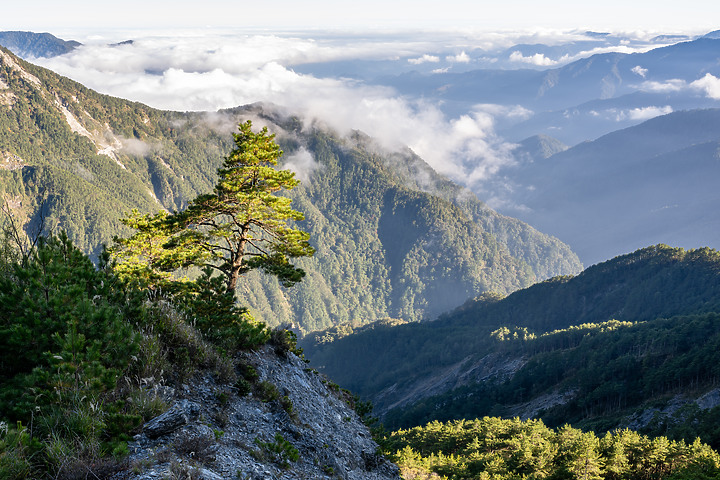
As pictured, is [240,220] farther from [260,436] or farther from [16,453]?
[16,453]

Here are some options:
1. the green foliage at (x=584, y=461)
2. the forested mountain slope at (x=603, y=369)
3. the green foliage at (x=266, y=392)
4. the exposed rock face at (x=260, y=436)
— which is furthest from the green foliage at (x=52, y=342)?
the forested mountain slope at (x=603, y=369)

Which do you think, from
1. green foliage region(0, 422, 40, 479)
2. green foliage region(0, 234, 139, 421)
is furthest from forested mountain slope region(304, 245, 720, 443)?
green foliage region(0, 422, 40, 479)

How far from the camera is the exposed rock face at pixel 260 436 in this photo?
334 inches

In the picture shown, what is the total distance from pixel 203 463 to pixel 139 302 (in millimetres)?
6284

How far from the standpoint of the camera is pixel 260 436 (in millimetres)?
12430

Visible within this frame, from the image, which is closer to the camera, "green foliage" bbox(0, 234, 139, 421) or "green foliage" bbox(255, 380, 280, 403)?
"green foliage" bbox(0, 234, 139, 421)

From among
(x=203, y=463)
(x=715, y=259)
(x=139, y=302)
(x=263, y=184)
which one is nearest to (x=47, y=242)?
(x=139, y=302)

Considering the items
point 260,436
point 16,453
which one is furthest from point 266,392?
point 16,453

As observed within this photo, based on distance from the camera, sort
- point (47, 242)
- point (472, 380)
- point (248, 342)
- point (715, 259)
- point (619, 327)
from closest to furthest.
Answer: point (47, 242) < point (248, 342) < point (619, 327) < point (472, 380) < point (715, 259)

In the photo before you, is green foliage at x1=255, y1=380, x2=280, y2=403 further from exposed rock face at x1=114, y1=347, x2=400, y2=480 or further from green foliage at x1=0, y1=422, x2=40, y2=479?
green foliage at x1=0, y1=422, x2=40, y2=479

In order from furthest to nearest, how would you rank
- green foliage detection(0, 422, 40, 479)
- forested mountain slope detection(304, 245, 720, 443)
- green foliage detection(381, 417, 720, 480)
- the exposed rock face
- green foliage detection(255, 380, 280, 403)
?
1. forested mountain slope detection(304, 245, 720, 443)
2. green foliage detection(381, 417, 720, 480)
3. green foliage detection(255, 380, 280, 403)
4. the exposed rock face
5. green foliage detection(0, 422, 40, 479)

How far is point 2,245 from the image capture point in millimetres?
19328

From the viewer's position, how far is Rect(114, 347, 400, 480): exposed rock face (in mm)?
8492

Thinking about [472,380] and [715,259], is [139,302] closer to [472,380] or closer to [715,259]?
[472,380]
